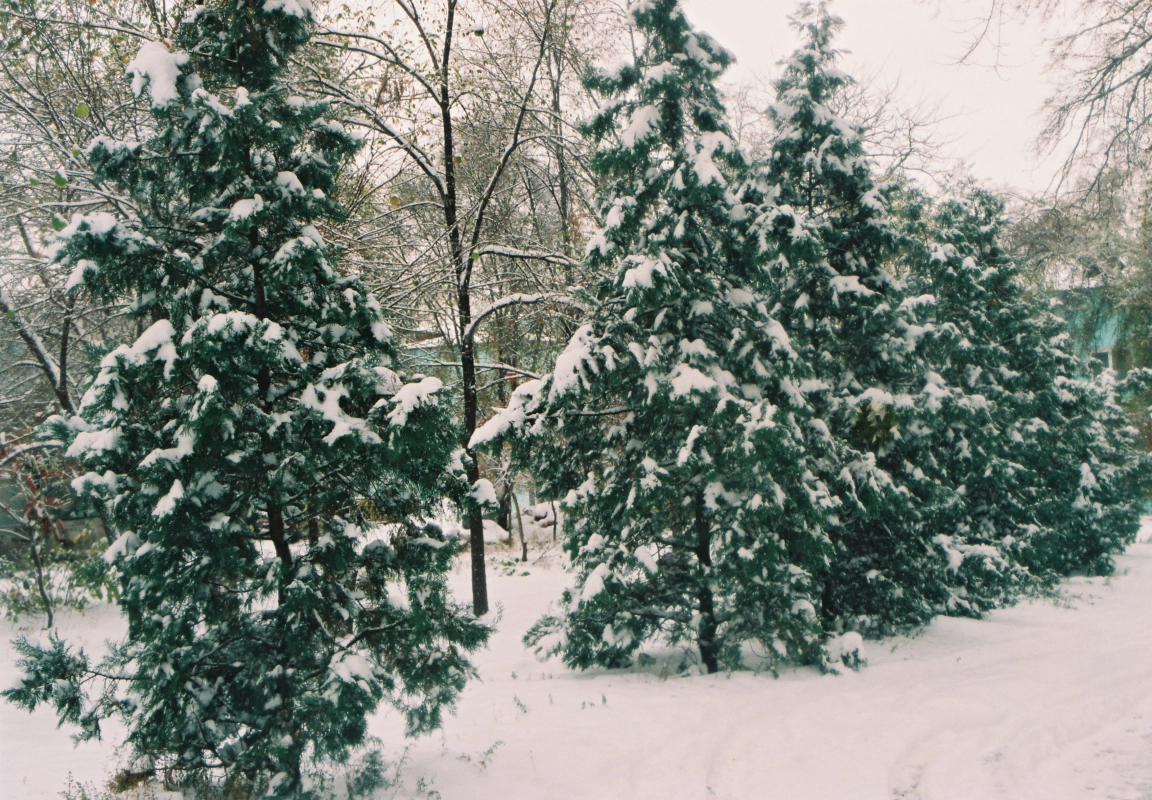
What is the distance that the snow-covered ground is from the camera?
579 cm

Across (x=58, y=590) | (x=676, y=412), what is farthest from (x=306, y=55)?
(x=58, y=590)

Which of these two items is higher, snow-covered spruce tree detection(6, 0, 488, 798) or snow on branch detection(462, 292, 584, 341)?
snow on branch detection(462, 292, 584, 341)

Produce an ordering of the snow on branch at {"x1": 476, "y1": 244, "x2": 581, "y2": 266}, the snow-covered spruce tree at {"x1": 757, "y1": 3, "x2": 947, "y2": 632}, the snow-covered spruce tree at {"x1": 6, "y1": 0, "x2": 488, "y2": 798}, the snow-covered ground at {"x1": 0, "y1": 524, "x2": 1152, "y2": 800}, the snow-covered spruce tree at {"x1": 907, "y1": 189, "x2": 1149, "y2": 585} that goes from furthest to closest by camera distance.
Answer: the snow-covered spruce tree at {"x1": 907, "y1": 189, "x2": 1149, "y2": 585}, the snow on branch at {"x1": 476, "y1": 244, "x2": 581, "y2": 266}, the snow-covered spruce tree at {"x1": 757, "y1": 3, "x2": 947, "y2": 632}, the snow-covered ground at {"x1": 0, "y1": 524, "x2": 1152, "y2": 800}, the snow-covered spruce tree at {"x1": 6, "y1": 0, "x2": 488, "y2": 798}

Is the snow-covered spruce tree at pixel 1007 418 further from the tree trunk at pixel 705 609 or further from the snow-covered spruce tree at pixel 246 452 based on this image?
the snow-covered spruce tree at pixel 246 452

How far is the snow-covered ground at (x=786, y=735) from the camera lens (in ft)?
19.0

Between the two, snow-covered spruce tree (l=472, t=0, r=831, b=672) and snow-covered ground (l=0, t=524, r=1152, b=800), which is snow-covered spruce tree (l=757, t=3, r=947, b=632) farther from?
snow-covered spruce tree (l=472, t=0, r=831, b=672)

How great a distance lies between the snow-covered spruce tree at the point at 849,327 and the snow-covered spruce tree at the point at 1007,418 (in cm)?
241

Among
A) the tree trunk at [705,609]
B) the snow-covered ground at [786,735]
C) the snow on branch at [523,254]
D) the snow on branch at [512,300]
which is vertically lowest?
the snow-covered ground at [786,735]

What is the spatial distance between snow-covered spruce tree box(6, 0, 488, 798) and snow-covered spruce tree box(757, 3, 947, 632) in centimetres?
684

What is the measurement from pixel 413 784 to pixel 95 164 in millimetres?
5275

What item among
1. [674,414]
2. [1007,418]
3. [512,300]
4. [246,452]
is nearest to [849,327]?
[674,414]

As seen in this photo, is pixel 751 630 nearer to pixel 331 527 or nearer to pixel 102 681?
pixel 331 527

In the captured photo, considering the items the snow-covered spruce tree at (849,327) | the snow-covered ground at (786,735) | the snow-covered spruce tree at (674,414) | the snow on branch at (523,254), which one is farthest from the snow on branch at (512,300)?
the snow-covered ground at (786,735)

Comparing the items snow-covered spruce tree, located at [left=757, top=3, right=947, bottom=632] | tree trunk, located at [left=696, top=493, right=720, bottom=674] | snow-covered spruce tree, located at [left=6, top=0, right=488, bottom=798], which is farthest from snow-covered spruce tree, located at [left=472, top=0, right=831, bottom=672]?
snow-covered spruce tree, located at [left=6, top=0, right=488, bottom=798]
